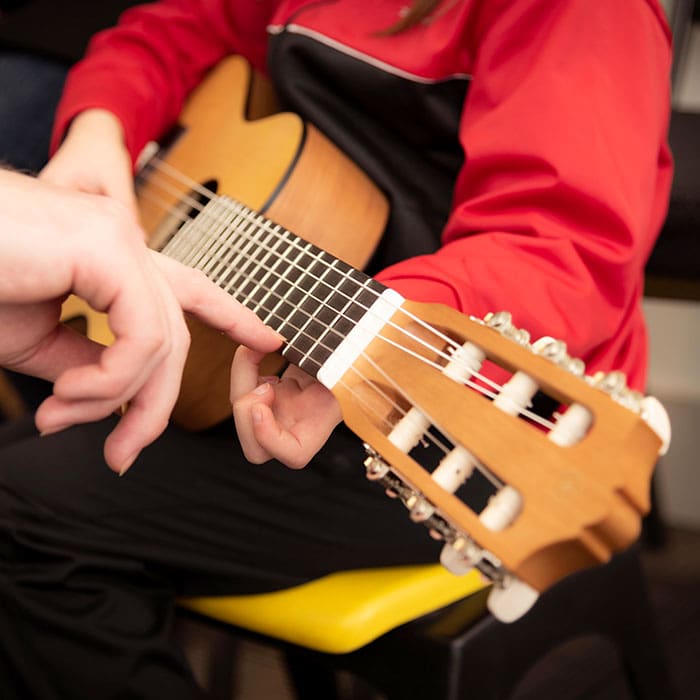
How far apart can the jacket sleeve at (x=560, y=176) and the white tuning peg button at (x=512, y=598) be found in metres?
0.20

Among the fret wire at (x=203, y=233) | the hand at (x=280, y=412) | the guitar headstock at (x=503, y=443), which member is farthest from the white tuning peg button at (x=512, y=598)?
the fret wire at (x=203, y=233)

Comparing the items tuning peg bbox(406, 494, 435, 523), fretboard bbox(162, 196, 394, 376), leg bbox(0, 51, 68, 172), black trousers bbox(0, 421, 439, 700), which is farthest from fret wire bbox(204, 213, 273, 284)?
leg bbox(0, 51, 68, 172)

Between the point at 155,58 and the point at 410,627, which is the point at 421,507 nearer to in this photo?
the point at 410,627

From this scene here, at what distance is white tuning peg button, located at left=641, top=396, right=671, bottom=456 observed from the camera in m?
0.37

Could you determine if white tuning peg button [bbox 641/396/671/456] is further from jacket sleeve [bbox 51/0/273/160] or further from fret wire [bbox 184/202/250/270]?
jacket sleeve [bbox 51/0/273/160]

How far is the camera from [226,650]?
1194 mm

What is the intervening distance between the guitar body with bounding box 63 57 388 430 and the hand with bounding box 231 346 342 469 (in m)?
0.04

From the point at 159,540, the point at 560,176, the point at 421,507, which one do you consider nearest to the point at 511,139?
the point at 560,176

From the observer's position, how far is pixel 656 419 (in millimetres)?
379

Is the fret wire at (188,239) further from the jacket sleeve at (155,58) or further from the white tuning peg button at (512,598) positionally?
the white tuning peg button at (512,598)

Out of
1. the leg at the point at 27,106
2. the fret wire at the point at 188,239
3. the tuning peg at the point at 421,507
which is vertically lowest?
the leg at the point at 27,106

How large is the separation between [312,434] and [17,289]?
0.62ft

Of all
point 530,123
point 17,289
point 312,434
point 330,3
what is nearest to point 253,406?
point 312,434

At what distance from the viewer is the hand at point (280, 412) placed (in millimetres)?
463
